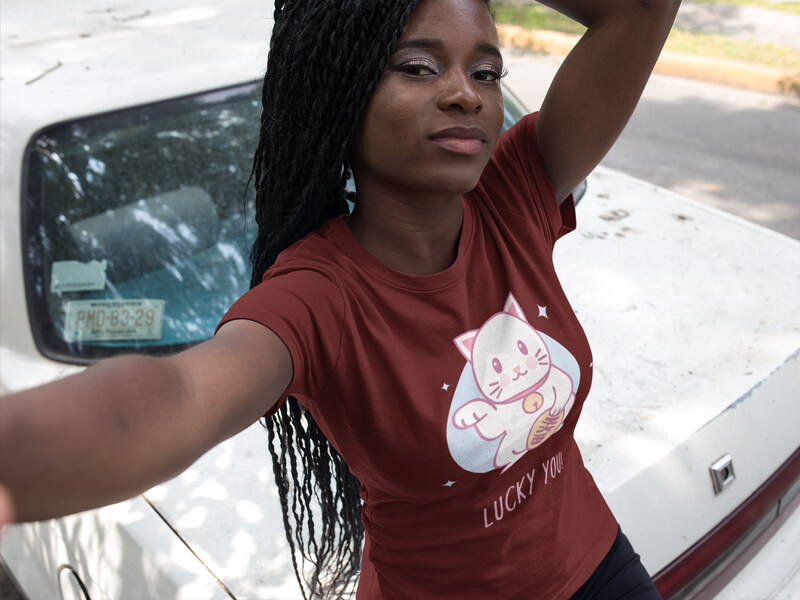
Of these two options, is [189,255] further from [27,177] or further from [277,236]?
[277,236]

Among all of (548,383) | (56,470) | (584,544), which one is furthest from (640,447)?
(56,470)

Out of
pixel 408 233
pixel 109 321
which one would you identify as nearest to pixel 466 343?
pixel 408 233

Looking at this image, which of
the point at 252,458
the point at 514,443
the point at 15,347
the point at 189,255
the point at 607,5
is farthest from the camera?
the point at 189,255

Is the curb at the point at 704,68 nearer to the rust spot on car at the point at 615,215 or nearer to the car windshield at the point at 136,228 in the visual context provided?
the rust spot on car at the point at 615,215

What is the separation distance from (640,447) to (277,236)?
100 cm

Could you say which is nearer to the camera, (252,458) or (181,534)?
(181,534)

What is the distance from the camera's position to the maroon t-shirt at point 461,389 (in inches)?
44.8

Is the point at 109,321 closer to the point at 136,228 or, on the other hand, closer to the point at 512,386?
the point at 136,228

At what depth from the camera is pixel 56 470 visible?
2.47 ft

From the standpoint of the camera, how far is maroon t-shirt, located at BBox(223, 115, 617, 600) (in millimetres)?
1137

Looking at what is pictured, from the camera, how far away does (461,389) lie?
1191mm

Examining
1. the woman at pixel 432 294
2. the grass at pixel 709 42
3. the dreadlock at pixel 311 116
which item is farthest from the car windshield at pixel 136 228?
the grass at pixel 709 42

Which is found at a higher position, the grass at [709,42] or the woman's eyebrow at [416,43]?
the woman's eyebrow at [416,43]

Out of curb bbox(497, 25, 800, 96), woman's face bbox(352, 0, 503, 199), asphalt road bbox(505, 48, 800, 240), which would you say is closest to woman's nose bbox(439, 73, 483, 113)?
woman's face bbox(352, 0, 503, 199)
